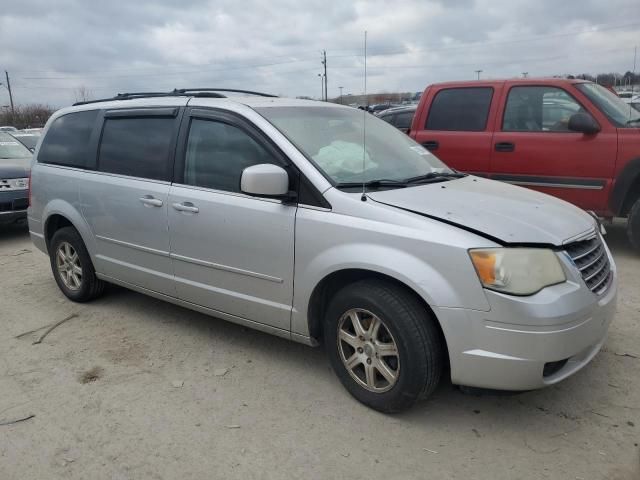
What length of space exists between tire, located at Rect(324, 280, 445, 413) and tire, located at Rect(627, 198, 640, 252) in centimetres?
393

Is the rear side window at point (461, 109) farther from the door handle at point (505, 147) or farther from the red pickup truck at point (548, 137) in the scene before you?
the door handle at point (505, 147)

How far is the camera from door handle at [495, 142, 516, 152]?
Answer: 6.12m

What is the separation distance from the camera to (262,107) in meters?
3.61

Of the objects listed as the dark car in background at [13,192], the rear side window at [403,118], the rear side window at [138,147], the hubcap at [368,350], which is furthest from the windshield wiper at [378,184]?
the rear side window at [403,118]

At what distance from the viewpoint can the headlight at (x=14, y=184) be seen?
7.88 metres

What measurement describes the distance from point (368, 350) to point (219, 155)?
5.39 feet

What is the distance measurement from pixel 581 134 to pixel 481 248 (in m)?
3.94

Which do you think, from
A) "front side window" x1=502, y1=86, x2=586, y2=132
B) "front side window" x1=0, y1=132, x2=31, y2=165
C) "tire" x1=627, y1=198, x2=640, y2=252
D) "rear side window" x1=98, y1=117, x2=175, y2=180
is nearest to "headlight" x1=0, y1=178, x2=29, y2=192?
"front side window" x1=0, y1=132, x2=31, y2=165

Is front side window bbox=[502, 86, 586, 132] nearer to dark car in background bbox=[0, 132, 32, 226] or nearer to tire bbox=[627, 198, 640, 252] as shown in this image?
tire bbox=[627, 198, 640, 252]

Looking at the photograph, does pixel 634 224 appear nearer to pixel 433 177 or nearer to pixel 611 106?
pixel 611 106

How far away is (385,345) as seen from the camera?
2885mm

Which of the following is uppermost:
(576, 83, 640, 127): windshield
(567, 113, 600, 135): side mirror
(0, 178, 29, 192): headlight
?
(576, 83, 640, 127): windshield

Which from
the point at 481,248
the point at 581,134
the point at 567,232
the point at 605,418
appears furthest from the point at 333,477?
the point at 581,134

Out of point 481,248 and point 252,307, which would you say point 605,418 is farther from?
point 252,307
